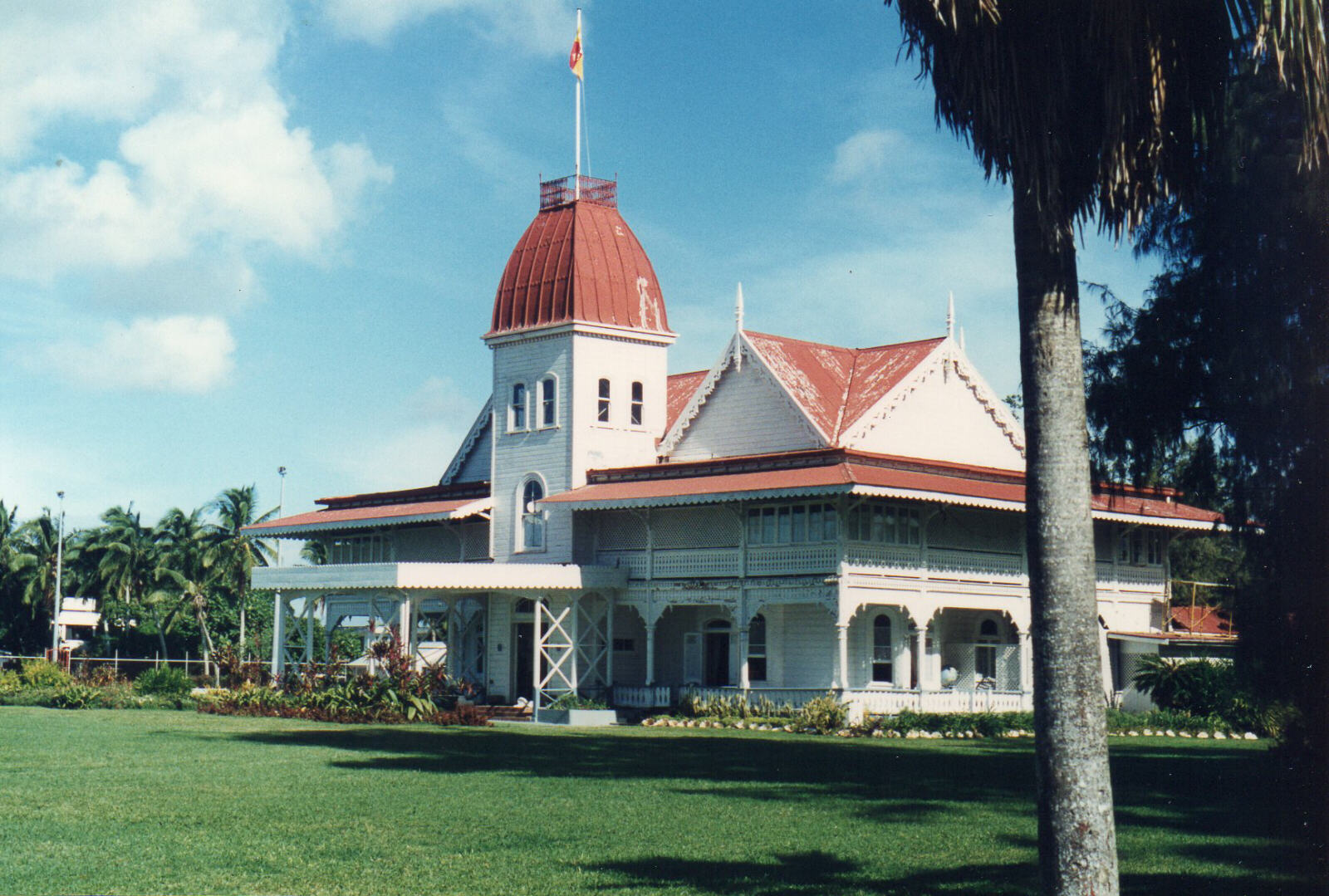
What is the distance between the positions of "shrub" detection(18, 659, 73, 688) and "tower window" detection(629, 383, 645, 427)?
18391mm

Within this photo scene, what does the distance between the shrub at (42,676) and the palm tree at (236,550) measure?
2847 cm

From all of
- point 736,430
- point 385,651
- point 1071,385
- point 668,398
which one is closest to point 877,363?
point 736,430

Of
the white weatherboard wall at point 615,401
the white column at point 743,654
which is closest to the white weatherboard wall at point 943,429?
the white column at point 743,654

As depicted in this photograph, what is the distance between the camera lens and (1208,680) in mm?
37281

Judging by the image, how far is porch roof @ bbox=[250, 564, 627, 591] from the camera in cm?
3731

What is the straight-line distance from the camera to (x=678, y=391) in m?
45.6

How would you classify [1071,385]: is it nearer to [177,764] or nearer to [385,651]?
[177,764]

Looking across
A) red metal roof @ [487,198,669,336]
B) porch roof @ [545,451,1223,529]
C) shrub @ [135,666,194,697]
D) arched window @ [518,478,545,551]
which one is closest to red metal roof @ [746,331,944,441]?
porch roof @ [545,451,1223,529]

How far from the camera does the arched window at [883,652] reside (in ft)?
123

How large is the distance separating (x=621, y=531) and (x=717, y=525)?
344 cm

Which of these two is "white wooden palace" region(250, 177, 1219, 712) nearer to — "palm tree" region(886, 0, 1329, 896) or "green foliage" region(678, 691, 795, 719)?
"green foliage" region(678, 691, 795, 719)

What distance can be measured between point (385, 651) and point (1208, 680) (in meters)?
20.2

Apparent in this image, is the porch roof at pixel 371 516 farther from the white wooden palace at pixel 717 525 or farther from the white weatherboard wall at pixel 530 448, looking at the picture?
the white weatherboard wall at pixel 530 448

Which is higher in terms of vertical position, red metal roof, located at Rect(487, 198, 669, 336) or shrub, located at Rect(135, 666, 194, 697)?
→ red metal roof, located at Rect(487, 198, 669, 336)
